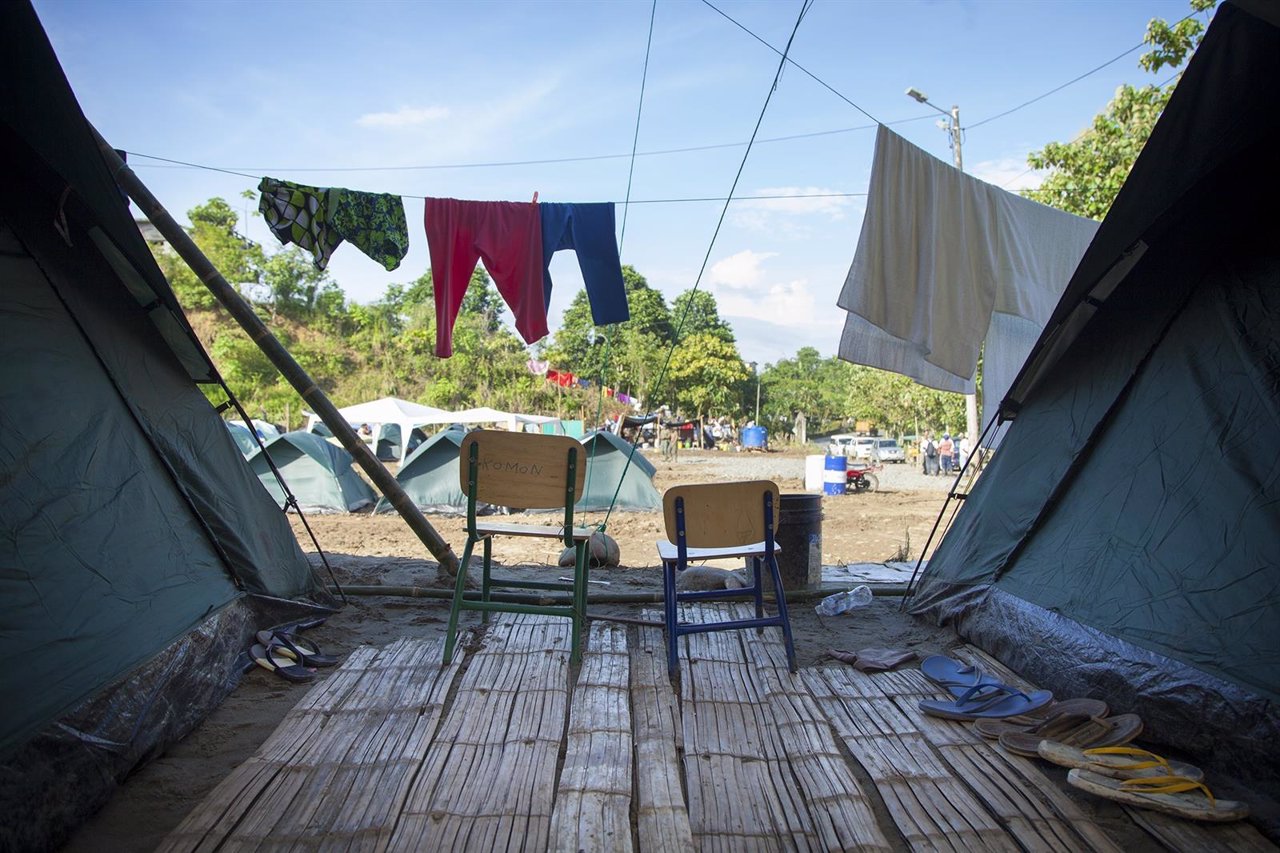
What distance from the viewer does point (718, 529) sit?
4242mm

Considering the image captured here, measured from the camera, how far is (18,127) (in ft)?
9.72

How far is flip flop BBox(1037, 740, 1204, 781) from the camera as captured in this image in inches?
→ 111

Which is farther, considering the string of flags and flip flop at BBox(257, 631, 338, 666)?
the string of flags

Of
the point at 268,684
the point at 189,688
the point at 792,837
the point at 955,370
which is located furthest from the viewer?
the point at 955,370

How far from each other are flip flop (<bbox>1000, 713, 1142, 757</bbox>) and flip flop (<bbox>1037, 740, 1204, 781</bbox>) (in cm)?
4

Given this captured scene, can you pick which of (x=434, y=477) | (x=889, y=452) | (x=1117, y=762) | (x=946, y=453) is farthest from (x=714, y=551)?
(x=889, y=452)

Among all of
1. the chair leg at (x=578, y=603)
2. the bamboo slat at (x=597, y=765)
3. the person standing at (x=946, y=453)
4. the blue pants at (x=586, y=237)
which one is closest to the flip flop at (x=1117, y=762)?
the bamboo slat at (x=597, y=765)

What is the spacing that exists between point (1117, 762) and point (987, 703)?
69 centimetres

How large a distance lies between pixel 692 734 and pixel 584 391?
107ft

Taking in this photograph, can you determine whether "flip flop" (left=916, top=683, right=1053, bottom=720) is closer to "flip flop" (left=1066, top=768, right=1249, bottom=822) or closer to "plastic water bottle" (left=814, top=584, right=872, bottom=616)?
"flip flop" (left=1066, top=768, right=1249, bottom=822)

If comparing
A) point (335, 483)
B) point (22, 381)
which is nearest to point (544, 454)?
point (22, 381)

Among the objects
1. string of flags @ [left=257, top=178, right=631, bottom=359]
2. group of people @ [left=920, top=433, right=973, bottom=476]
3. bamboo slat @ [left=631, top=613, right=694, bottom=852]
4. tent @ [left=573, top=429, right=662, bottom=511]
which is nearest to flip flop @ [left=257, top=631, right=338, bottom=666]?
bamboo slat @ [left=631, top=613, right=694, bottom=852]

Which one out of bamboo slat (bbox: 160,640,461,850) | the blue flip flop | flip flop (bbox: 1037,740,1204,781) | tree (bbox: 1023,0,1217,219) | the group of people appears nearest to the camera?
bamboo slat (bbox: 160,640,461,850)

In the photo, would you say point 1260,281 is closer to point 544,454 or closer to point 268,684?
point 544,454
